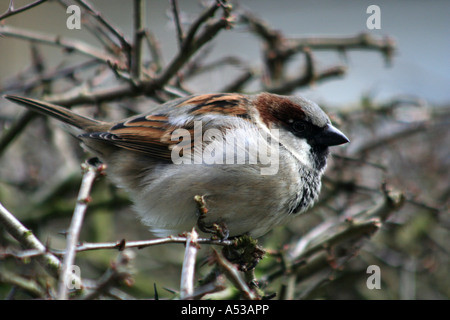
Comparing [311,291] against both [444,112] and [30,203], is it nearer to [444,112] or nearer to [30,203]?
[30,203]

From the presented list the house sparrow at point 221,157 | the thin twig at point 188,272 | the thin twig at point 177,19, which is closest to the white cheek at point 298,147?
the house sparrow at point 221,157

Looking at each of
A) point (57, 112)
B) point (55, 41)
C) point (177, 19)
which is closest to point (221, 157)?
point (177, 19)

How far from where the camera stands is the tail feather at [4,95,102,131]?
8.01 feet

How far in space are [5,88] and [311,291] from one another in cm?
225

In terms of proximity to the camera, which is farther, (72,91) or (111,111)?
(111,111)

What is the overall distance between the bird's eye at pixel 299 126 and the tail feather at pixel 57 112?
1104 mm

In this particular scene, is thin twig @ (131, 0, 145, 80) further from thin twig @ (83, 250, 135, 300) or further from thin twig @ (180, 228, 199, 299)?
thin twig @ (83, 250, 135, 300)

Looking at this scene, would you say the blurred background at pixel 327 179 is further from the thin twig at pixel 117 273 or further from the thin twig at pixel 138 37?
the thin twig at pixel 117 273

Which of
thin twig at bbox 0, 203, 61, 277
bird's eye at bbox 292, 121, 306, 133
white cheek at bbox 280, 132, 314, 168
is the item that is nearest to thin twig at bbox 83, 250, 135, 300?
thin twig at bbox 0, 203, 61, 277

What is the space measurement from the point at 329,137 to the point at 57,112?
147 cm

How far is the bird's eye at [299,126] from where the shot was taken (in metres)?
2.38

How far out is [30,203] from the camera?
9.52ft
